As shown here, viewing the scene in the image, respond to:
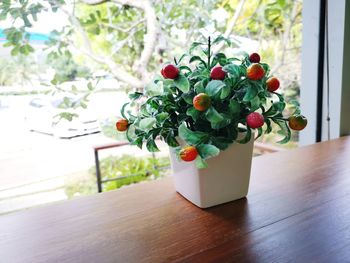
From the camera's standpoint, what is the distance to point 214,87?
59cm

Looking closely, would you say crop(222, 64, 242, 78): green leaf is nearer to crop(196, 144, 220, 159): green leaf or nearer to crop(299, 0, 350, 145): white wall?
crop(196, 144, 220, 159): green leaf

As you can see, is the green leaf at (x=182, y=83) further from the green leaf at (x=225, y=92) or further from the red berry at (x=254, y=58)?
the red berry at (x=254, y=58)

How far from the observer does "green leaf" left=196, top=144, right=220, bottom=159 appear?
574 millimetres

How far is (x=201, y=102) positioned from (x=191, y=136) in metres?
0.07

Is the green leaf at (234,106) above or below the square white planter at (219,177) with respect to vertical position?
above

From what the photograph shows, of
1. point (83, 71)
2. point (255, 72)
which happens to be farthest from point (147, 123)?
point (83, 71)

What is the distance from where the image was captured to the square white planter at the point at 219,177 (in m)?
0.67

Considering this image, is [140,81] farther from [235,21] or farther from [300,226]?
[300,226]

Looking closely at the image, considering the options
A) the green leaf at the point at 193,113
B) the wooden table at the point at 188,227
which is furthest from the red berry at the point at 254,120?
the wooden table at the point at 188,227

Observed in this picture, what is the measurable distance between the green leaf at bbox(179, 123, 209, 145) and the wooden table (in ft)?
0.59

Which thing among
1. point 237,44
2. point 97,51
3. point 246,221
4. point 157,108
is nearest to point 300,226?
point 246,221

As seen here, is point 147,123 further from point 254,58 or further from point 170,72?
point 254,58

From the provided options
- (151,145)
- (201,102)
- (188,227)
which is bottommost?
(188,227)

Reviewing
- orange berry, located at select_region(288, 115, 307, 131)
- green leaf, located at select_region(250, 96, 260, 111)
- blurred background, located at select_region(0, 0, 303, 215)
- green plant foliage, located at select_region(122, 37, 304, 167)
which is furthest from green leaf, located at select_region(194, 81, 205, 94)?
blurred background, located at select_region(0, 0, 303, 215)
